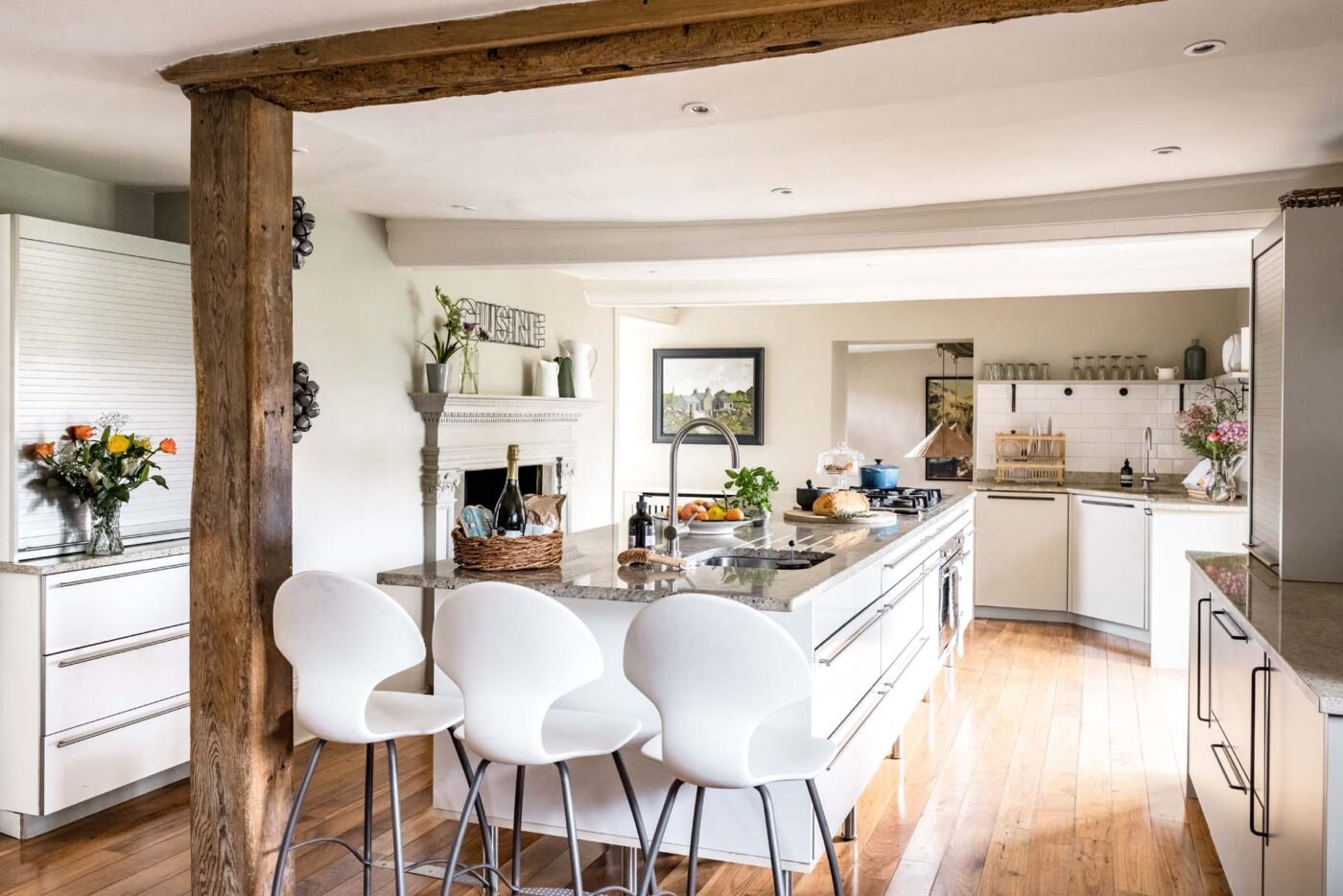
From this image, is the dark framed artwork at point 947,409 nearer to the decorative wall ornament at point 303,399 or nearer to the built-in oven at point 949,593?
the built-in oven at point 949,593

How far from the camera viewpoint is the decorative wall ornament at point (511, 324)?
5.92 meters

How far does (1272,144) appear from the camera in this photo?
3568 millimetres

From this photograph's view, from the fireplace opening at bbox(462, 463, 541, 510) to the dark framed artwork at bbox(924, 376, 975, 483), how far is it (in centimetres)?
517

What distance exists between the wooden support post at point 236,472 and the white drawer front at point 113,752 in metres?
0.70

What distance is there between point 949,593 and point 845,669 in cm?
227

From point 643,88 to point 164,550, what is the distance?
2363mm

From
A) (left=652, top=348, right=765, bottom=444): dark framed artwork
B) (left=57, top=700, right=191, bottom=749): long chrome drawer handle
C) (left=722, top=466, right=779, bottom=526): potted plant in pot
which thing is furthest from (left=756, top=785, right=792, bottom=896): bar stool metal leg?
(left=652, top=348, right=765, bottom=444): dark framed artwork

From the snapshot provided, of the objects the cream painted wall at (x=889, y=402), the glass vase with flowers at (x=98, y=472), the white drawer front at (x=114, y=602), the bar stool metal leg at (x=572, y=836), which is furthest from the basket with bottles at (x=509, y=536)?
the cream painted wall at (x=889, y=402)

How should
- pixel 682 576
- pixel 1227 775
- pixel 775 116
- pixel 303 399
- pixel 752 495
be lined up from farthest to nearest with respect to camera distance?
1. pixel 752 495
2. pixel 303 399
3. pixel 775 116
4. pixel 682 576
5. pixel 1227 775

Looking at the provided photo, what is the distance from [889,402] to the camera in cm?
1146

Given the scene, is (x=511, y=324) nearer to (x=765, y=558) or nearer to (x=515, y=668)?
(x=765, y=558)

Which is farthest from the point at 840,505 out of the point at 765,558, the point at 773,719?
the point at 773,719

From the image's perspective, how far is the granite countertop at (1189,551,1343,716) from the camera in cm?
201

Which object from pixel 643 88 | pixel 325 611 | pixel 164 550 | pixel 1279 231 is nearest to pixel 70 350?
pixel 164 550
